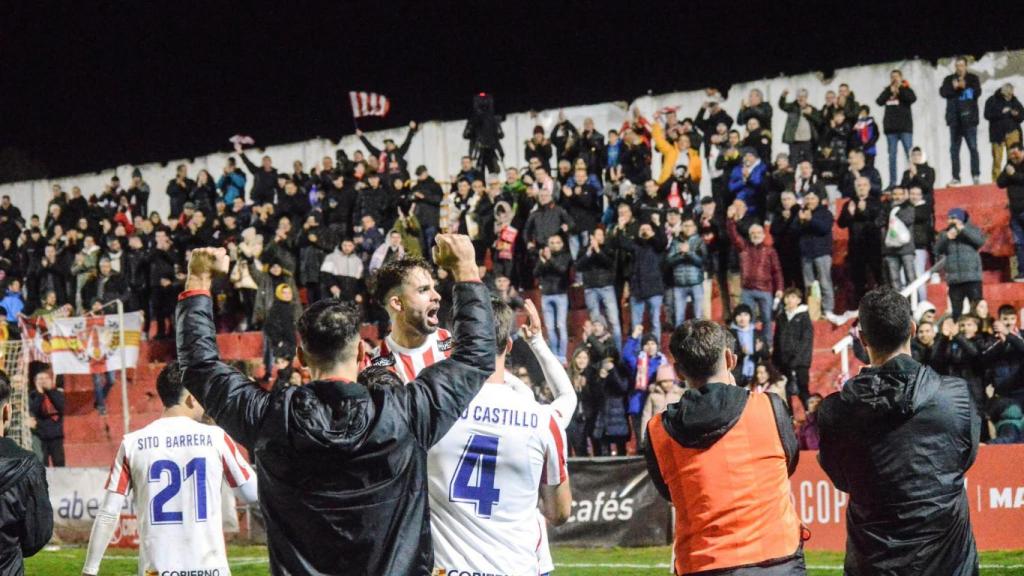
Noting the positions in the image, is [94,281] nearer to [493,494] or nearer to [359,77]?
[359,77]

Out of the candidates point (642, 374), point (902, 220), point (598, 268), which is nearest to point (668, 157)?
point (598, 268)

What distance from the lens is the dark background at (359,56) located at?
88.8 feet

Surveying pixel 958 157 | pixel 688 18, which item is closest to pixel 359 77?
pixel 688 18

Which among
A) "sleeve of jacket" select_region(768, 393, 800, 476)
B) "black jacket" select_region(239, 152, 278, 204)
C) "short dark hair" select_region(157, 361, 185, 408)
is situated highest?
"black jacket" select_region(239, 152, 278, 204)

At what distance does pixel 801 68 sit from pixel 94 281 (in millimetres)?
15495

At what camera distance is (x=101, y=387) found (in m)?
23.7

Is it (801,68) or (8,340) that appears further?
(801,68)

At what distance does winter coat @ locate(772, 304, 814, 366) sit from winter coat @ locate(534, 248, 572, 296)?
3872mm

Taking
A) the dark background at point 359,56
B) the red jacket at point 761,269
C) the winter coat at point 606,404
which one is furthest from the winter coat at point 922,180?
the dark background at point 359,56

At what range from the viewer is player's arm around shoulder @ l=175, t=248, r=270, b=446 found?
4227 mm

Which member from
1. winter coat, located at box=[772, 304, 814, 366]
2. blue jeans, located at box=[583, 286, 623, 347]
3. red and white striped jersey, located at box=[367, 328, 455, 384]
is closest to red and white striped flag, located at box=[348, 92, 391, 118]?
blue jeans, located at box=[583, 286, 623, 347]

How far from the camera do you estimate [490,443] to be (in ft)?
17.1

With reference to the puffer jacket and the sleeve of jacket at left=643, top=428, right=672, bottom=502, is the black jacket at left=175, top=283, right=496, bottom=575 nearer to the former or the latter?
the sleeve of jacket at left=643, top=428, right=672, bottom=502

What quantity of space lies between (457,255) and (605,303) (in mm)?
15127
